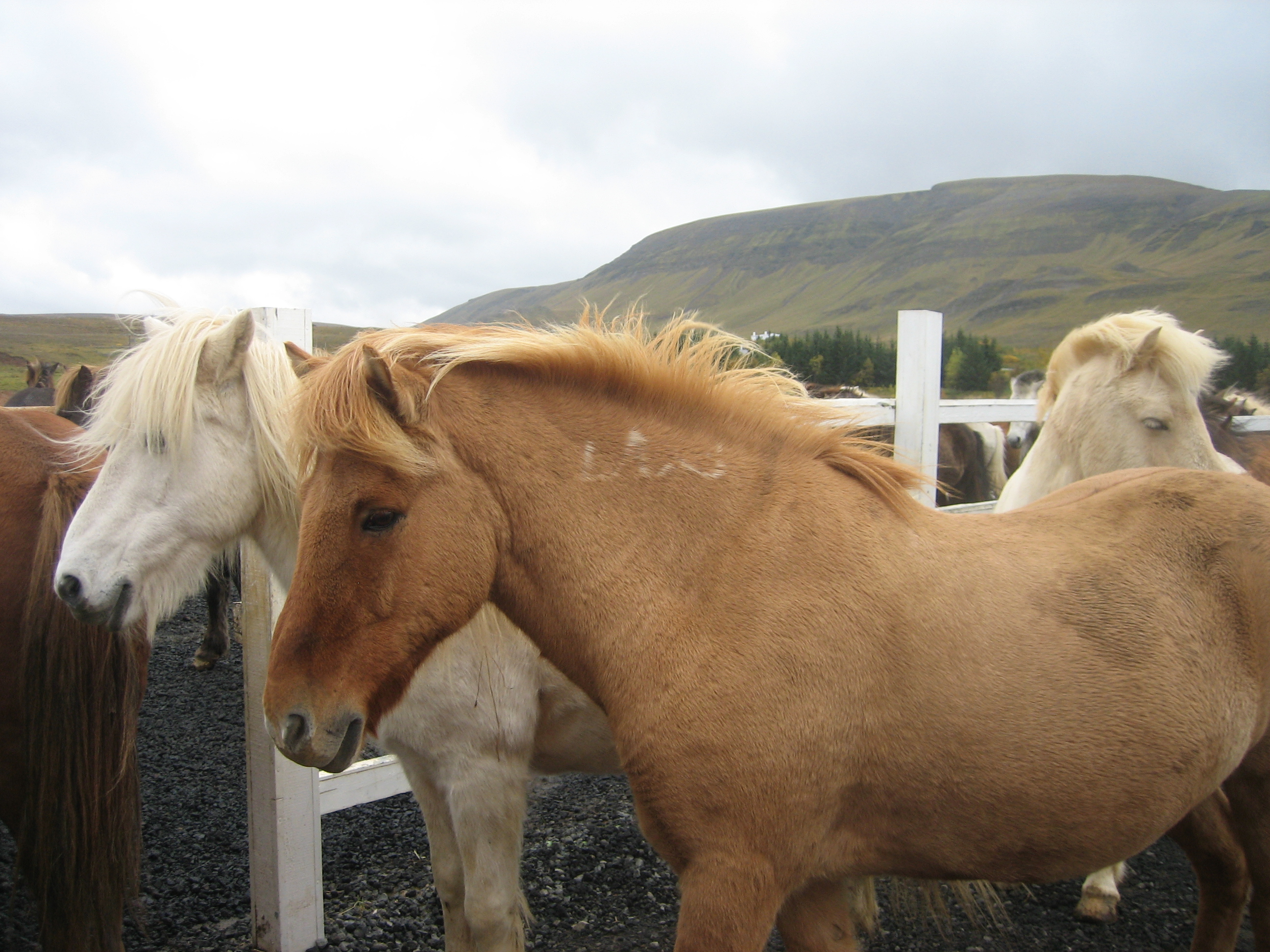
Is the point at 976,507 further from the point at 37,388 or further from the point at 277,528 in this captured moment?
the point at 37,388

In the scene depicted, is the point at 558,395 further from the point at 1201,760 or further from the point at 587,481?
the point at 1201,760

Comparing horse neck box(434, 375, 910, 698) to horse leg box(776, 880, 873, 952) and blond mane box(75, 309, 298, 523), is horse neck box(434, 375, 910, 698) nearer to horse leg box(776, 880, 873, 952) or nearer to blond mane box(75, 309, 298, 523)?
horse leg box(776, 880, 873, 952)

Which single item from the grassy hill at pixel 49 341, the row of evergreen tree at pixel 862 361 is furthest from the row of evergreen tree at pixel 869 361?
the grassy hill at pixel 49 341

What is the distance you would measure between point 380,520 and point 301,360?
0.84m

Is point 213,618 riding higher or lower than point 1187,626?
lower

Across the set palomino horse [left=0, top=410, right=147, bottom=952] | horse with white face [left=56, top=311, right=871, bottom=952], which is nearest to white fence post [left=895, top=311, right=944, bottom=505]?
horse with white face [left=56, top=311, right=871, bottom=952]

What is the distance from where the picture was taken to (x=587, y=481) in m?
1.57

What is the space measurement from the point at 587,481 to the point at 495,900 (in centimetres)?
153

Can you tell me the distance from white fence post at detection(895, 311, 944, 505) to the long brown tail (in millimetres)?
3372

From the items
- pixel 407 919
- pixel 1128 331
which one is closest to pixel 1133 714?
pixel 1128 331

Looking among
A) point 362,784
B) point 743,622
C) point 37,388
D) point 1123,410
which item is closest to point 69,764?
point 362,784

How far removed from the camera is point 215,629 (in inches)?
258

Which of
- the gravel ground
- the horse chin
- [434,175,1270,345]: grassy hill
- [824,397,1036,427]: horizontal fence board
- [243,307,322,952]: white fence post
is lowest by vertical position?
the gravel ground

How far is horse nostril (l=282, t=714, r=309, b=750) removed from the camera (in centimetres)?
139
